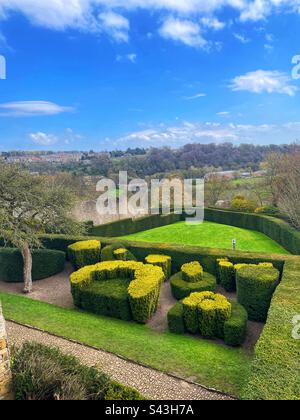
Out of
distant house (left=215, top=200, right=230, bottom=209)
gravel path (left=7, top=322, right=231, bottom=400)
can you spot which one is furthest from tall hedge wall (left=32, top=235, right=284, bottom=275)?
distant house (left=215, top=200, right=230, bottom=209)

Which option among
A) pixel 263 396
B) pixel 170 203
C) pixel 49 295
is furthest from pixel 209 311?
pixel 170 203

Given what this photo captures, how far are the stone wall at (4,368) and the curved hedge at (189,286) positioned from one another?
24.3ft

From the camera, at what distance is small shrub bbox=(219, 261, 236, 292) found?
12784 millimetres

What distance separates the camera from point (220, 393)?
6.38 meters

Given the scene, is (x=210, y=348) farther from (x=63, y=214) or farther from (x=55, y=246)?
(x=55, y=246)

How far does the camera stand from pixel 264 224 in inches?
988

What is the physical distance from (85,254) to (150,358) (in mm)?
8622

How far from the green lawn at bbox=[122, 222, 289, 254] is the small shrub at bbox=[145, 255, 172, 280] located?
16.8 ft

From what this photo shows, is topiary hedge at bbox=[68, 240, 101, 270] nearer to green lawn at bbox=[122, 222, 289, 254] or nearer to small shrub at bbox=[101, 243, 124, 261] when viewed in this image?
small shrub at bbox=[101, 243, 124, 261]

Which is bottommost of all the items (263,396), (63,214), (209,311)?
(209,311)

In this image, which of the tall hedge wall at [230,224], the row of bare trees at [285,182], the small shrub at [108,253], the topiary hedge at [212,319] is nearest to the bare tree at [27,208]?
the small shrub at [108,253]

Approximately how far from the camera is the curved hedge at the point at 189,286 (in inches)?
469

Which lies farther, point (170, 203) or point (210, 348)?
point (170, 203)

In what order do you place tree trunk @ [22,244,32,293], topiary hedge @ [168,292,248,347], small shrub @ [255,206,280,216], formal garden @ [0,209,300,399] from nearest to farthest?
1. formal garden @ [0,209,300,399]
2. topiary hedge @ [168,292,248,347]
3. tree trunk @ [22,244,32,293]
4. small shrub @ [255,206,280,216]
